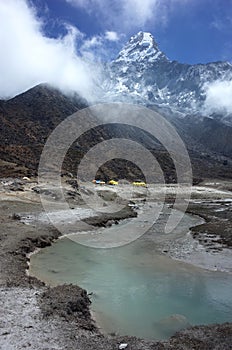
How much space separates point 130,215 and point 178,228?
35.1 ft

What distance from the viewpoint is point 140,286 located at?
2411 cm

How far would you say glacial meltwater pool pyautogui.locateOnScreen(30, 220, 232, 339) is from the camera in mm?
18625

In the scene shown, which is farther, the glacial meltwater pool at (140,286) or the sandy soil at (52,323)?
the glacial meltwater pool at (140,286)

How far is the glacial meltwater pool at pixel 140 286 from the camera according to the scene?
18625 mm

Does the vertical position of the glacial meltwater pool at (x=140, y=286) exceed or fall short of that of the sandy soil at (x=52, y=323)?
it falls short

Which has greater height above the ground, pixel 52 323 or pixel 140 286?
pixel 52 323

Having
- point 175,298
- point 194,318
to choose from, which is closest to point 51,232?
point 175,298

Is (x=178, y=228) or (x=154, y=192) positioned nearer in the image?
(x=178, y=228)

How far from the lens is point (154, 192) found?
10731 cm

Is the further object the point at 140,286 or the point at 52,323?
the point at 140,286

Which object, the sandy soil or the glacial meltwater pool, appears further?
the glacial meltwater pool

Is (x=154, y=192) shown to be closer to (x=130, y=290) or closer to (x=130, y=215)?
(x=130, y=215)

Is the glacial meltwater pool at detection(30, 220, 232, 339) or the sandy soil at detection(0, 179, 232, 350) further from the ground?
the sandy soil at detection(0, 179, 232, 350)

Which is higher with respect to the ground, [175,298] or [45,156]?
[45,156]
